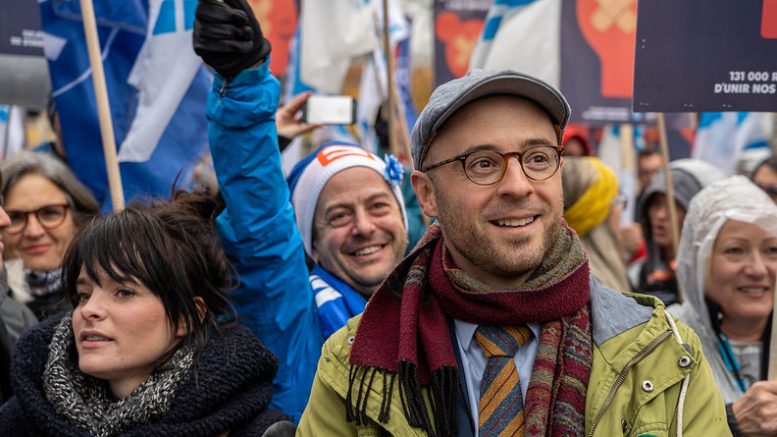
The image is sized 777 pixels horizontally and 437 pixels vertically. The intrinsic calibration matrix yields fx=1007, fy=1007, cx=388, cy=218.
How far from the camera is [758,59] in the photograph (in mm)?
3041

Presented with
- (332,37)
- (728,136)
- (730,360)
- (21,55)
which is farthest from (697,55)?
(728,136)

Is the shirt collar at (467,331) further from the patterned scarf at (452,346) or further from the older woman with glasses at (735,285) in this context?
the older woman with glasses at (735,285)

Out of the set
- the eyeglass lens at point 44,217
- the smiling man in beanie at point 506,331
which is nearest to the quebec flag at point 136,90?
the eyeglass lens at point 44,217

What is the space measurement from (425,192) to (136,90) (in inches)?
82.7

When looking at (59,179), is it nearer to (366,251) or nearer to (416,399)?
(366,251)

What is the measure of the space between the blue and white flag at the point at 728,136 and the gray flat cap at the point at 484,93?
6.36 m

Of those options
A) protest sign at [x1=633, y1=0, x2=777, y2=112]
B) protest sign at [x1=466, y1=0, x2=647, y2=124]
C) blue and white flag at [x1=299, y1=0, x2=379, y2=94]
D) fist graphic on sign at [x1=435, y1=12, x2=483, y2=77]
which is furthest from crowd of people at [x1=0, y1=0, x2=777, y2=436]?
fist graphic on sign at [x1=435, y1=12, x2=483, y2=77]

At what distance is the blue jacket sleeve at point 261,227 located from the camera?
9.44 ft

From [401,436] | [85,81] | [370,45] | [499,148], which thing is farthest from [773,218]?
[370,45]

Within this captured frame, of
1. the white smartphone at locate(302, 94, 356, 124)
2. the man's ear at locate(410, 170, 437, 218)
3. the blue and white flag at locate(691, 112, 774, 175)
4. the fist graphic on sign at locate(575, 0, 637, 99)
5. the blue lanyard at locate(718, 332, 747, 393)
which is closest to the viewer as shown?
the man's ear at locate(410, 170, 437, 218)

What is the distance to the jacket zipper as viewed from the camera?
6.91 feet

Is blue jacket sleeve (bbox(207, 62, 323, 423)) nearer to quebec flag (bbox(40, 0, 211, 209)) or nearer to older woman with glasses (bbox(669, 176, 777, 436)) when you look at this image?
quebec flag (bbox(40, 0, 211, 209))

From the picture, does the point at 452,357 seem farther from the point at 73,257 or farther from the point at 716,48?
the point at 716,48

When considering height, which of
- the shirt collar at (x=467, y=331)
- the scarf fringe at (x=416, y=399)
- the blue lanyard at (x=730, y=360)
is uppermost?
the shirt collar at (x=467, y=331)
